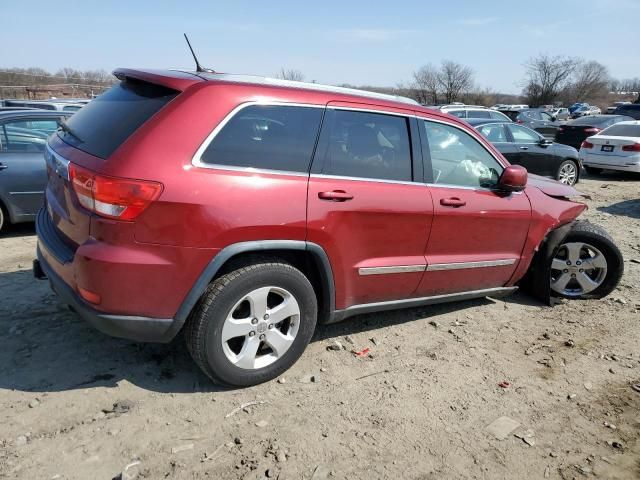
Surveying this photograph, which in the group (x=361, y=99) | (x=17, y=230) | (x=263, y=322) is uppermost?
(x=361, y=99)

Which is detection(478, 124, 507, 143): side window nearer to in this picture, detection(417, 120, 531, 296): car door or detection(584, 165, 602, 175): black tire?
detection(584, 165, 602, 175): black tire

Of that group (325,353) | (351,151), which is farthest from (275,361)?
(351,151)

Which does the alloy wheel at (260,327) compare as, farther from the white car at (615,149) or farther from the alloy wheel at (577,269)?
the white car at (615,149)

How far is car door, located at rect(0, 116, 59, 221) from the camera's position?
234 inches

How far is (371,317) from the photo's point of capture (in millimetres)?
4250

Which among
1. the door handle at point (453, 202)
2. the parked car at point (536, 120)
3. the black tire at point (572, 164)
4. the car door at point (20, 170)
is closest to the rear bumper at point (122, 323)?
the door handle at point (453, 202)

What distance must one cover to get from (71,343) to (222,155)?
1.79m

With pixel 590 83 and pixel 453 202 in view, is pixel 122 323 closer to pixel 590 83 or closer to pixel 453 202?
pixel 453 202

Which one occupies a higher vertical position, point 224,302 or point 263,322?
point 224,302

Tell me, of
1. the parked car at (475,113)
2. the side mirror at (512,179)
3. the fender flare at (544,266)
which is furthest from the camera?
the parked car at (475,113)

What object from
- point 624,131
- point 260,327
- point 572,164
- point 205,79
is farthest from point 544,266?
point 624,131

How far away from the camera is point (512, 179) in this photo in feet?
12.9

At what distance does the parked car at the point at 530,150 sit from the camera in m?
10.2

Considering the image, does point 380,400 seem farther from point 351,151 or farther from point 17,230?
point 17,230
